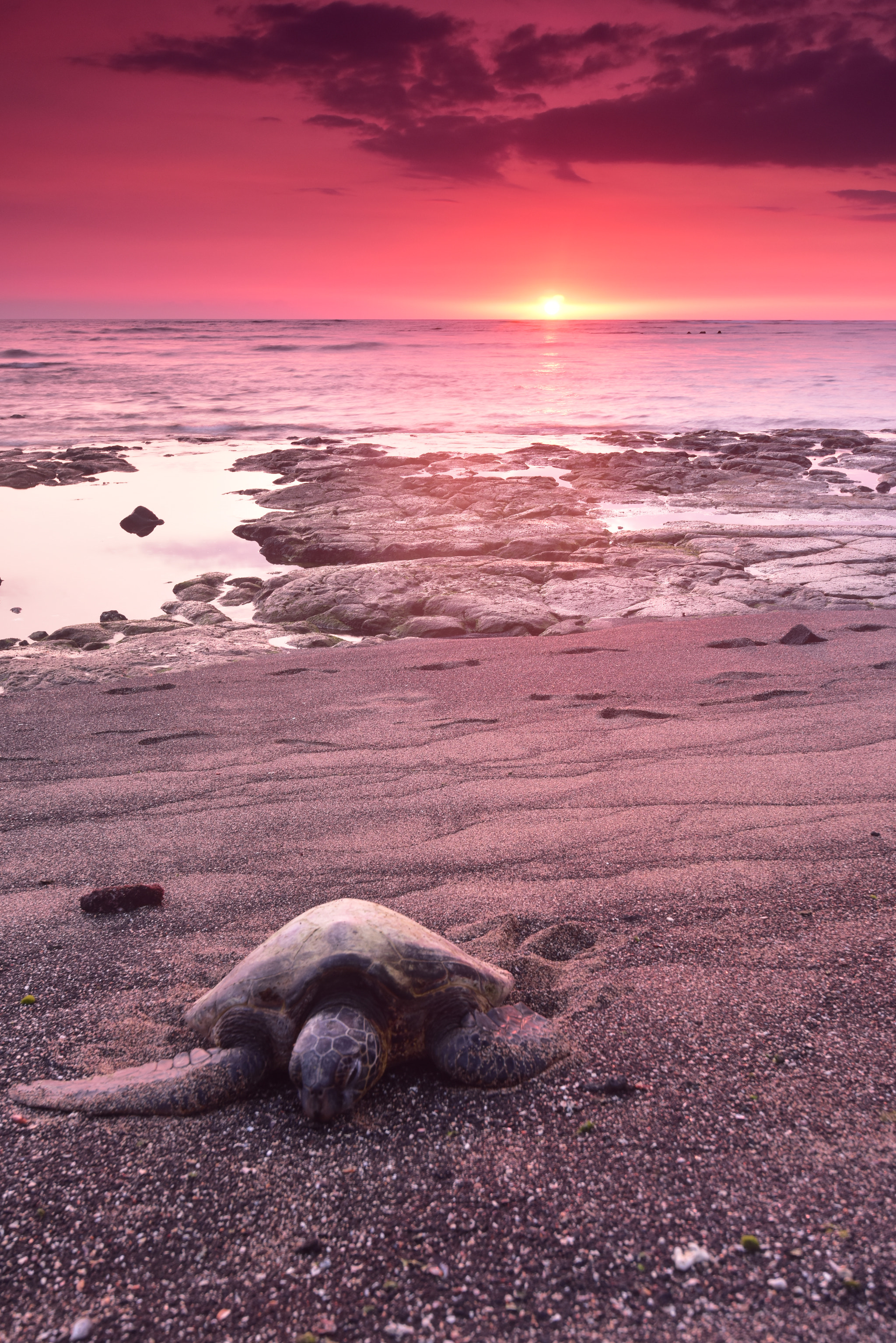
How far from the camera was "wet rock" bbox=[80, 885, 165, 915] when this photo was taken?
3902mm

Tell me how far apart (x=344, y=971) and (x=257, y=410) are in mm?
30536

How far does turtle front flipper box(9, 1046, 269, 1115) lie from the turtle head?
0.19 meters

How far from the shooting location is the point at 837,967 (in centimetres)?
334

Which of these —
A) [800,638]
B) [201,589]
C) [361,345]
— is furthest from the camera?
[361,345]

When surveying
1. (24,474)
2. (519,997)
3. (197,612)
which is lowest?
(519,997)

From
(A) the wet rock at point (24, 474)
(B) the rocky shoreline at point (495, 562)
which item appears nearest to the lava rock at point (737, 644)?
(B) the rocky shoreline at point (495, 562)

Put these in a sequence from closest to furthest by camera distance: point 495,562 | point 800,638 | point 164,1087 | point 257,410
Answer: point 164,1087 < point 800,638 < point 495,562 < point 257,410

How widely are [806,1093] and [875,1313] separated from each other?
726 millimetres

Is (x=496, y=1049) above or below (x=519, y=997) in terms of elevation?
above

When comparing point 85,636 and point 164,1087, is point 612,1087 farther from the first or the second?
point 85,636

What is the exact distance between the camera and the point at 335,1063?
8.78ft

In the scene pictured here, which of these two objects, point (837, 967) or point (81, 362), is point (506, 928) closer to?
point (837, 967)

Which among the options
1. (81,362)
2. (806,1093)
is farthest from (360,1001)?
(81,362)

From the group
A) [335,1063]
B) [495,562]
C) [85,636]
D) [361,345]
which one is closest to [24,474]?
[85,636]
